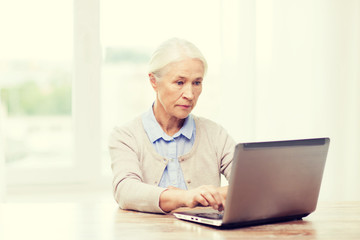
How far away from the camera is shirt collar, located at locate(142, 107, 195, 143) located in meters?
2.21

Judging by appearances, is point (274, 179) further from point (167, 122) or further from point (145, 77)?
point (145, 77)

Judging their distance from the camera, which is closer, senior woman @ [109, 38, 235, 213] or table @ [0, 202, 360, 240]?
table @ [0, 202, 360, 240]

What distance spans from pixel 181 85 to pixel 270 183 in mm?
736

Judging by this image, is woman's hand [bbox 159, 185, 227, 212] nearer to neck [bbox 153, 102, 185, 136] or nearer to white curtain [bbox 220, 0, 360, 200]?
neck [bbox 153, 102, 185, 136]

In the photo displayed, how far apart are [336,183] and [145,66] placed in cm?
131

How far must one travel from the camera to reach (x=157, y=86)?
2.22m

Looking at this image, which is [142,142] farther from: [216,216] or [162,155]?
[216,216]

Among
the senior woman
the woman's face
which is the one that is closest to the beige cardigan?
the senior woman

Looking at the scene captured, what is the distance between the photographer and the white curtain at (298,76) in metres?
3.20

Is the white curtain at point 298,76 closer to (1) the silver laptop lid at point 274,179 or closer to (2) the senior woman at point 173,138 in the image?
(2) the senior woman at point 173,138

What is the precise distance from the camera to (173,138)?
224 cm

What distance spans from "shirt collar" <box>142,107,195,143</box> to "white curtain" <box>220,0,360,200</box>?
0.94 metres

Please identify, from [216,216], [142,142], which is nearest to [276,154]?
[216,216]

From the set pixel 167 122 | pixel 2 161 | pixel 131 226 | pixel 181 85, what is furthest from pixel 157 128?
pixel 2 161
